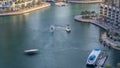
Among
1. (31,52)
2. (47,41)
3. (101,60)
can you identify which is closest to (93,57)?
(101,60)

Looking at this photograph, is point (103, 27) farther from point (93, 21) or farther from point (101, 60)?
point (101, 60)

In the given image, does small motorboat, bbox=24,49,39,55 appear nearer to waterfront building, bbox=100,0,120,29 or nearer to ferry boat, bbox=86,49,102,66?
ferry boat, bbox=86,49,102,66

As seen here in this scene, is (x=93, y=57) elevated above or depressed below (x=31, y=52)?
above

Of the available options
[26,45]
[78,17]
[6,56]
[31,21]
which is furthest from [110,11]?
[6,56]

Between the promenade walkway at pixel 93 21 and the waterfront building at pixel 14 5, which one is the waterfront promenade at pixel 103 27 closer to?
the promenade walkway at pixel 93 21

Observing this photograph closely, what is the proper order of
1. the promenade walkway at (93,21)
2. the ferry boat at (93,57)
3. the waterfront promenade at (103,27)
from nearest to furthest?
the ferry boat at (93,57), the waterfront promenade at (103,27), the promenade walkway at (93,21)

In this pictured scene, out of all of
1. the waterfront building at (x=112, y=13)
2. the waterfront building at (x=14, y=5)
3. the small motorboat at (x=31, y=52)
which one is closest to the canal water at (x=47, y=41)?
the small motorboat at (x=31, y=52)
